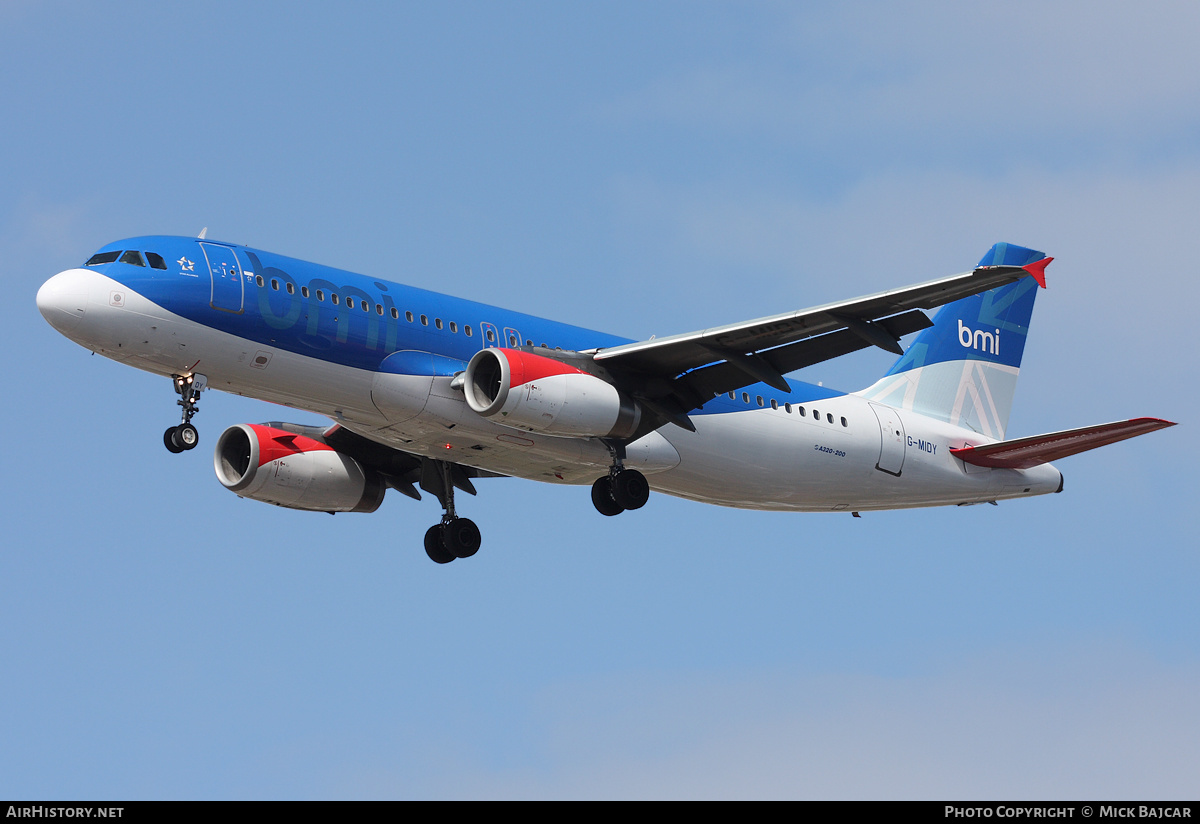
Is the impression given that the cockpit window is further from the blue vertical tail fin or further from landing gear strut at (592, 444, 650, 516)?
the blue vertical tail fin

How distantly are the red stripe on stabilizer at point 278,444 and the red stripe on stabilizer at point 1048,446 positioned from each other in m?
15.6

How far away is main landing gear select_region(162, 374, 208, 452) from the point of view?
28875 mm

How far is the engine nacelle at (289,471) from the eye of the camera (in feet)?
115

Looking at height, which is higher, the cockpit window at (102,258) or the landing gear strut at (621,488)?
the cockpit window at (102,258)

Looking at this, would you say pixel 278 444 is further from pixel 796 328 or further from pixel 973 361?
pixel 973 361

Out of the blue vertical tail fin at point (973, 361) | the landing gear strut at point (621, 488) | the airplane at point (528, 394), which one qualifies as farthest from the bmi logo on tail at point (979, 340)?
the landing gear strut at point (621, 488)

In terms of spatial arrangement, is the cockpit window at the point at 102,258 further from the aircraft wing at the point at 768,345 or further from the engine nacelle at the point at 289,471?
the aircraft wing at the point at 768,345

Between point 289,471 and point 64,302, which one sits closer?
point 64,302

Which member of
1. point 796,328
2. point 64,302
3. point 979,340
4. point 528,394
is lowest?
point 528,394

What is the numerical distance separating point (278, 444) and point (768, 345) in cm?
1188

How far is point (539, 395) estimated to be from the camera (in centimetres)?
2989

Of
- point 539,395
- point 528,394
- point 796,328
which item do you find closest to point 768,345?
point 796,328

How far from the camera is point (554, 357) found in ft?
104
